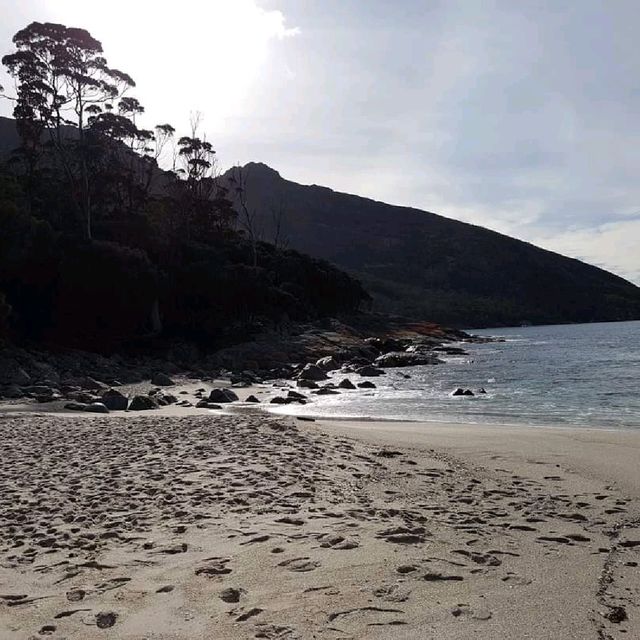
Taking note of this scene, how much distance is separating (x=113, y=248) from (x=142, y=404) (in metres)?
19.3

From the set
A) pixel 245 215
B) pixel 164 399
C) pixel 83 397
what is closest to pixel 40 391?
pixel 83 397

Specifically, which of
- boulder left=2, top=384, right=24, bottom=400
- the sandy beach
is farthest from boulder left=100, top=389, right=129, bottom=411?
the sandy beach

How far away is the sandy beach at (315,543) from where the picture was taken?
12.9ft

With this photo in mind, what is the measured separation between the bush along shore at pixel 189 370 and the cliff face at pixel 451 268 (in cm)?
9345

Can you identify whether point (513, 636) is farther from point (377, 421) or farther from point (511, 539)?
point (377, 421)

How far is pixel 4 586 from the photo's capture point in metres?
4.59

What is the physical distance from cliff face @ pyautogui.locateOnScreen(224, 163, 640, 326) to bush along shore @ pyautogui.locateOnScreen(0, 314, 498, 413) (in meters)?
93.5

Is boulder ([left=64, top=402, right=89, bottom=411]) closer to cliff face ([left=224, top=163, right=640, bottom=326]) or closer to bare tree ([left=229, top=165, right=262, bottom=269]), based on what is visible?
bare tree ([left=229, top=165, right=262, bottom=269])

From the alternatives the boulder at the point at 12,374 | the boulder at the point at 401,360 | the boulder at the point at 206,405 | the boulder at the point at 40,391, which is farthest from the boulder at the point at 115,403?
the boulder at the point at 401,360

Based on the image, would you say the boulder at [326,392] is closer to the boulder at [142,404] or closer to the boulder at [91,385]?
the boulder at [142,404]

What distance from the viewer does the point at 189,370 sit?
31703mm

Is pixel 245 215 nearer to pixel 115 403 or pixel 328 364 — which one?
pixel 328 364

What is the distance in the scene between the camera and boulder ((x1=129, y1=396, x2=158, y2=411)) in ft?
60.3

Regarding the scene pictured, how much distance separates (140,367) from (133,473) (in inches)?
907
